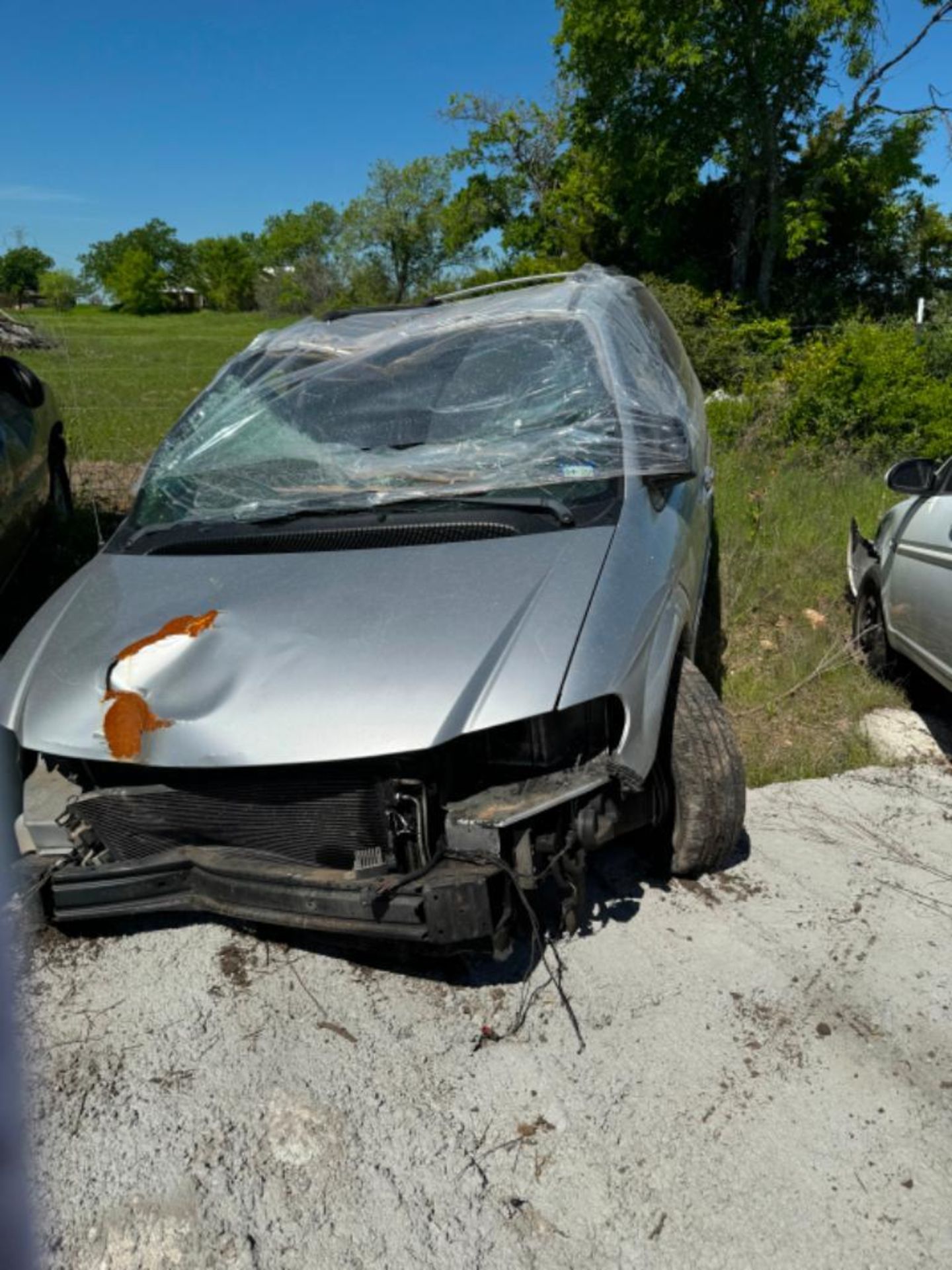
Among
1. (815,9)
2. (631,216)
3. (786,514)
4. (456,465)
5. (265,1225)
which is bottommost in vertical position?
(265,1225)

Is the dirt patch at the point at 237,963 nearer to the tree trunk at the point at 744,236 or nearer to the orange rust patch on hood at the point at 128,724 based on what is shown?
the orange rust patch on hood at the point at 128,724

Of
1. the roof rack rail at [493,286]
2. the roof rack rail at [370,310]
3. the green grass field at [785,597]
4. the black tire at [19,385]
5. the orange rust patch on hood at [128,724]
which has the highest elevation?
the roof rack rail at [493,286]

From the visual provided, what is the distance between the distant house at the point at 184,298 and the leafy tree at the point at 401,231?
135 ft

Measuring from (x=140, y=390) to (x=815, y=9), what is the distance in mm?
16439

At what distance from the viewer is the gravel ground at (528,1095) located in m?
1.86

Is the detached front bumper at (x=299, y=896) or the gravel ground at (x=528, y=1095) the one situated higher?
the detached front bumper at (x=299, y=896)

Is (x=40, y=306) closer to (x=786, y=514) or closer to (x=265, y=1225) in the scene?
(x=786, y=514)

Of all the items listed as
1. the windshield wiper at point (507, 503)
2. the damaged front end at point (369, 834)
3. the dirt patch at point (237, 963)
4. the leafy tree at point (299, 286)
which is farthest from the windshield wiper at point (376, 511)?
the leafy tree at point (299, 286)

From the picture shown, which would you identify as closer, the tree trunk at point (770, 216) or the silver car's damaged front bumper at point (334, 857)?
the silver car's damaged front bumper at point (334, 857)

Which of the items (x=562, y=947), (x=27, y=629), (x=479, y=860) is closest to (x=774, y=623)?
(x=562, y=947)

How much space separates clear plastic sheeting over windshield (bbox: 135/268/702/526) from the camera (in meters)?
3.12

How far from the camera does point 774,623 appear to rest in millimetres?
5098

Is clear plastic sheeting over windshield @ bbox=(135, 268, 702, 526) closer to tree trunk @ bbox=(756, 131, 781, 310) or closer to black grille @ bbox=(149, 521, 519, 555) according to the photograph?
black grille @ bbox=(149, 521, 519, 555)

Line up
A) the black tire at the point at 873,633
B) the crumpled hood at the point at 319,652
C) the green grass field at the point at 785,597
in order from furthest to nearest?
the black tire at the point at 873,633 → the green grass field at the point at 785,597 → the crumpled hood at the point at 319,652
